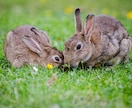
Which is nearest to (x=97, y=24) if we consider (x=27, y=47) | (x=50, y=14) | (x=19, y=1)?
(x=27, y=47)

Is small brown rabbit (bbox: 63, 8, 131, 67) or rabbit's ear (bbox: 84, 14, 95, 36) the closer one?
small brown rabbit (bbox: 63, 8, 131, 67)

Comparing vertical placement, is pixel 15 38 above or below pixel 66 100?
above

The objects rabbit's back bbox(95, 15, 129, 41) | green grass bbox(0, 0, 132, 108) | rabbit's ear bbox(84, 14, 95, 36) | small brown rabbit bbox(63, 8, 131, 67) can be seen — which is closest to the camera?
green grass bbox(0, 0, 132, 108)

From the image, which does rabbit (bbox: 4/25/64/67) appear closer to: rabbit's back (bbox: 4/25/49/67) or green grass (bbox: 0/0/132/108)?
rabbit's back (bbox: 4/25/49/67)

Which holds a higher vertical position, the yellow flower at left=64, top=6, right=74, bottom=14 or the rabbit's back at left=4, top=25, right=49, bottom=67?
the yellow flower at left=64, top=6, right=74, bottom=14

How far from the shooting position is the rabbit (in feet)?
25.6

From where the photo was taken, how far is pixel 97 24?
805 centimetres

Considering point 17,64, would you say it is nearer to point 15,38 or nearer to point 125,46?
point 15,38

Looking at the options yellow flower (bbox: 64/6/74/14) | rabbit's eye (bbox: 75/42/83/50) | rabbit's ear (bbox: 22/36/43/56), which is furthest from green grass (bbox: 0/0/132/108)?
yellow flower (bbox: 64/6/74/14)

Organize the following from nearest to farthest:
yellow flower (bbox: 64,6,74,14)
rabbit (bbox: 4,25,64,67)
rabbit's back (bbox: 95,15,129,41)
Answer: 1. rabbit (bbox: 4,25,64,67)
2. rabbit's back (bbox: 95,15,129,41)
3. yellow flower (bbox: 64,6,74,14)

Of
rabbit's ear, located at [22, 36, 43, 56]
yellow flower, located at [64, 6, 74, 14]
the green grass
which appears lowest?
the green grass

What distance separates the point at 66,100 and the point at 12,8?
37.1 ft

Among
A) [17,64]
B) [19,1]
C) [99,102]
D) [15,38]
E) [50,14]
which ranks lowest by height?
[99,102]

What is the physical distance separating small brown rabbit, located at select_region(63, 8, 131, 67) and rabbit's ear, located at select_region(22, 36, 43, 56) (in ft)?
2.59
